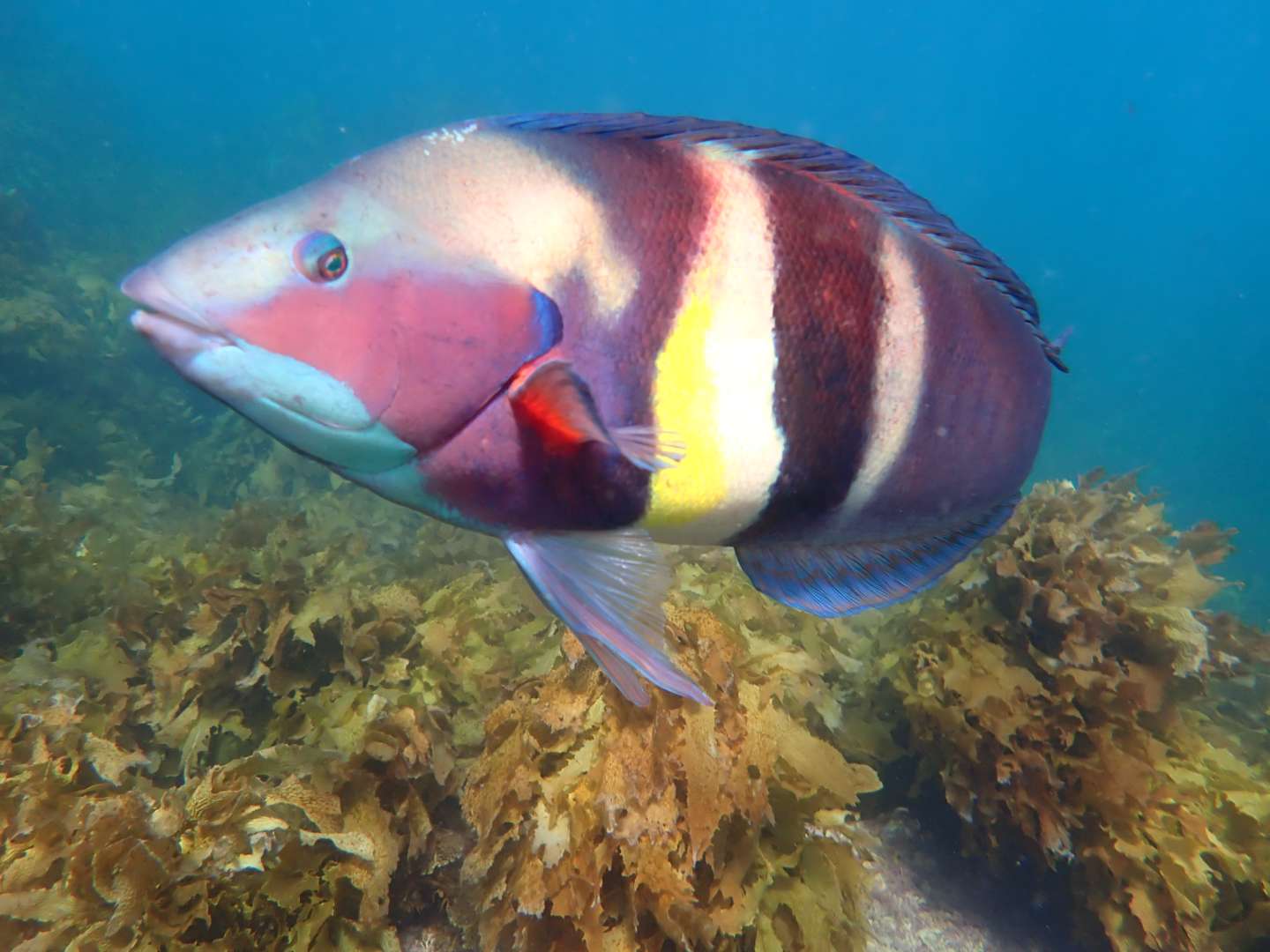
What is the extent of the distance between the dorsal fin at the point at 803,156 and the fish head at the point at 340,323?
1.07ft

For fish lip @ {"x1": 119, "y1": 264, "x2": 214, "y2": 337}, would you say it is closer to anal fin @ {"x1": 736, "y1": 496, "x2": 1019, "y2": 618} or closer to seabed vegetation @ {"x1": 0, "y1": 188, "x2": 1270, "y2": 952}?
anal fin @ {"x1": 736, "y1": 496, "x2": 1019, "y2": 618}

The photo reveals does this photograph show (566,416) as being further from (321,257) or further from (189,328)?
(189,328)

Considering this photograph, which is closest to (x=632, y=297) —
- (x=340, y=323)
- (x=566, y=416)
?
(x=566, y=416)

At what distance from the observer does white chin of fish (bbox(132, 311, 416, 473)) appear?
34.3 inches

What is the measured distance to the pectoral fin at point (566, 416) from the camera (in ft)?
2.94

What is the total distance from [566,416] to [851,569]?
74 centimetres

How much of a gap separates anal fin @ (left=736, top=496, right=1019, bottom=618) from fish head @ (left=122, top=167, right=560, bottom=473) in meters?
0.64

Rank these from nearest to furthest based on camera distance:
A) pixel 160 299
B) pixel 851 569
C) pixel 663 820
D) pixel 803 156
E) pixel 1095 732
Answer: pixel 160 299 < pixel 803 156 < pixel 851 569 < pixel 663 820 < pixel 1095 732

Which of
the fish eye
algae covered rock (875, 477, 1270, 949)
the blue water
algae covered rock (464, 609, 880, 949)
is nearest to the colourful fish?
the fish eye

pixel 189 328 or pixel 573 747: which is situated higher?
pixel 189 328

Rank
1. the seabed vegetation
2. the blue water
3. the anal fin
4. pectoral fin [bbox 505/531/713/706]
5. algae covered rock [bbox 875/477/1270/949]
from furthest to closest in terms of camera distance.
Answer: the blue water, algae covered rock [bbox 875/477/1270/949], the seabed vegetation, the anal fin, pectoral fin [bbox 505/531/713/706]

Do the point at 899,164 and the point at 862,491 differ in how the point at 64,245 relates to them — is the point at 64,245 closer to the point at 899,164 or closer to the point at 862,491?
the point at 862,491

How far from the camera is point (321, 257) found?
0.89 m

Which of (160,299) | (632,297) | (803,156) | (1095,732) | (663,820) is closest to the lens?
(160,299)
